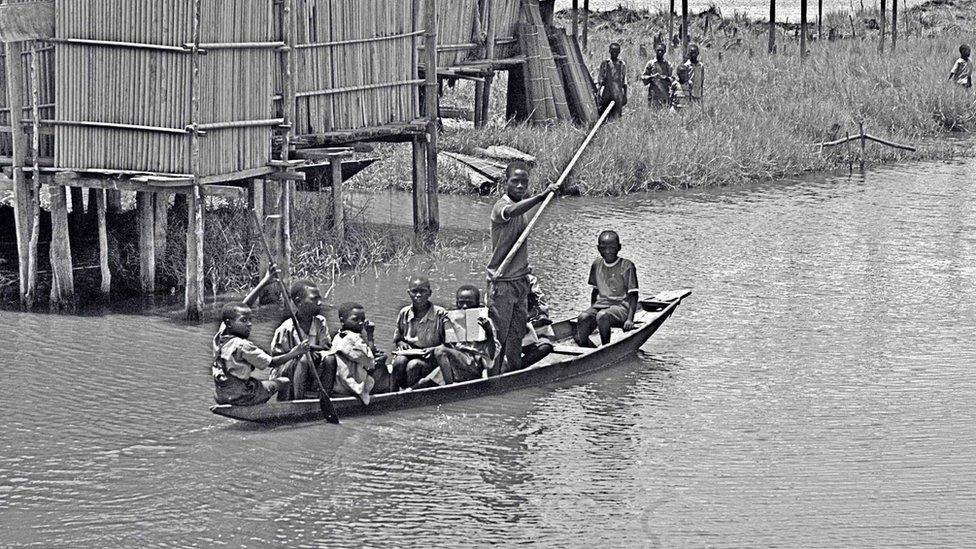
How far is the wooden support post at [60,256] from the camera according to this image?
14.7 m

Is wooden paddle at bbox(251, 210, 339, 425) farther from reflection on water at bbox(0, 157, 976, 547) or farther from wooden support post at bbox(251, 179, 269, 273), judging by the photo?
wooden support post at bbox(251, 179, 269, 273)

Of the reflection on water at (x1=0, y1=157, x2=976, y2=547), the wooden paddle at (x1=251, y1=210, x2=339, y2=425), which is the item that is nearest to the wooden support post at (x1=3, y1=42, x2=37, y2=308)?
the reflection on water at (x1=0, y1=157, x2=976, y2=547)

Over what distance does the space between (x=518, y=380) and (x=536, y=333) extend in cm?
90

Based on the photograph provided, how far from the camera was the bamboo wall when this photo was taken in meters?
16.2

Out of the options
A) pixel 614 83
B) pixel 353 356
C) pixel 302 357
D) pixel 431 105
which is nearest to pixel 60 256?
pixel 302 357

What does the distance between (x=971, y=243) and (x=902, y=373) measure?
5.94 metres

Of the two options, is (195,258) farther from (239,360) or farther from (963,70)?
(963,70)

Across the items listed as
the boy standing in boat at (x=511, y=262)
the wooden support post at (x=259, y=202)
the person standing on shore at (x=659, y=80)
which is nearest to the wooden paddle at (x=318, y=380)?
the boy standing in boat at (x=511, y=262)

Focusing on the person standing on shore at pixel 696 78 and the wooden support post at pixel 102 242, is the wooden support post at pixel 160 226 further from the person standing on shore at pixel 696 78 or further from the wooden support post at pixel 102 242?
the person standing on shore at pixel 696 78

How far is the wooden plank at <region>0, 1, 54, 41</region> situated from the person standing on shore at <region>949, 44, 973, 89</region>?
1888 centimetres

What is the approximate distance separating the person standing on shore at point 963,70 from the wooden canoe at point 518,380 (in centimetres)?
1578

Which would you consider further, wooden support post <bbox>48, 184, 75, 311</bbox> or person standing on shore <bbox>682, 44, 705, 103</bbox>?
person standing on shore <bbox>682, 44, 705, 103</bbox>

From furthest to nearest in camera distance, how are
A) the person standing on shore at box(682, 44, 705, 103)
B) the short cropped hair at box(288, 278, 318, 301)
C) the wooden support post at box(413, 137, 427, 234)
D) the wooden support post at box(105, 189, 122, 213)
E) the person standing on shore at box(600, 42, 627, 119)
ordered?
1. the person standing on shore at box(682, 44, 705, 103)
2. the person standing on shore at box(600, 42, 627, 119)
3. the wooden support post at box(413, 137, 427, 234)
4. the wooden support post at box(105, 189, 122, 213)
5. the short cropped hair at box(288, 278, 318, 301)

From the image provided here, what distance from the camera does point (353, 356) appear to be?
11.4 metres
